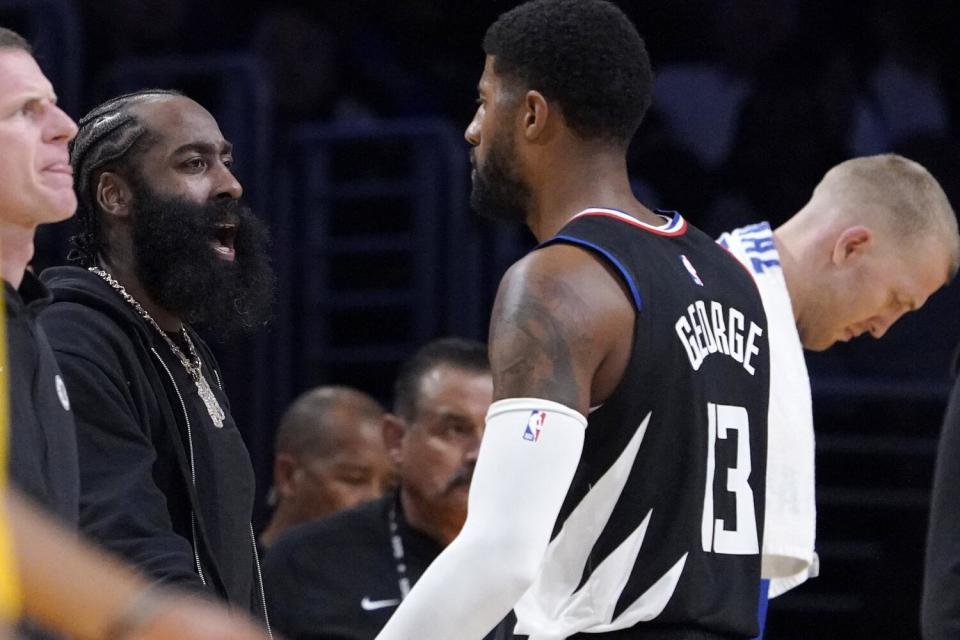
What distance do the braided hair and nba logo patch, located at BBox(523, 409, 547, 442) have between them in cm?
97

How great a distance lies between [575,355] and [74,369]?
0.82 m

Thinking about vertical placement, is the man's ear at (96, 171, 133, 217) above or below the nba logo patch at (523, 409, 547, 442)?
above

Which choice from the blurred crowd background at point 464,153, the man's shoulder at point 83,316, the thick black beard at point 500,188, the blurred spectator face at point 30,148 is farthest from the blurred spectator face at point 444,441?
the blurred spectator face at point 30,148

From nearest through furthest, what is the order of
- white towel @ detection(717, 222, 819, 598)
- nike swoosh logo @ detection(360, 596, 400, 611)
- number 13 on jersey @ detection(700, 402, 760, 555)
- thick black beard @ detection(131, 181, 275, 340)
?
number 13 on jersey @ detection(700, 402, 760, 555) < thick black beard @ detection(131, 181, 275, 340) < white towel @ detection(717, 222, 819, 598) < nike swoosh logo @ detection(360, 596, 400, 611)

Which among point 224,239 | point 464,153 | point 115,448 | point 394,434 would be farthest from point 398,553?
point 464,153

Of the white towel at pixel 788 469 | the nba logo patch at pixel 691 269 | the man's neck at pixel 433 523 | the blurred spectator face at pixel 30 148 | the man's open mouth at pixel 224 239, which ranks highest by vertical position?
the blurred spectator face at pixel 30 148

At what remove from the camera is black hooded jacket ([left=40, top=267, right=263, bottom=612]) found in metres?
2.70

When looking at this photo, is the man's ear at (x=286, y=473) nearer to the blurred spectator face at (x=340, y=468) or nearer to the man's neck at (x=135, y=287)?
the blurred spectator face at (x=340, y=468)

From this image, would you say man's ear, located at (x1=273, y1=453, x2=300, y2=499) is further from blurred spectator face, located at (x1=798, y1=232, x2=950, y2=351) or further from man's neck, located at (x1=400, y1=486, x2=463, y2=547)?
blurred spectator face, located at (x1=798, y1=232, x2=950, y2=351)

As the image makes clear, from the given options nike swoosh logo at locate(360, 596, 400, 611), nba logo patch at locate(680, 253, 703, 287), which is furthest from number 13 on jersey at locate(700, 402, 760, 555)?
nike swoosh logo at locate(360, 596, 400, 611)

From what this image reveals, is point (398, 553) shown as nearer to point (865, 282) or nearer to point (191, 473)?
point (865, 282)

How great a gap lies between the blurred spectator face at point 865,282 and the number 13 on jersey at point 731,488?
3.50ft

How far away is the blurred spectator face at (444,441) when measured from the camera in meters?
4.63

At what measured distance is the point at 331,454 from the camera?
17.9 ft
